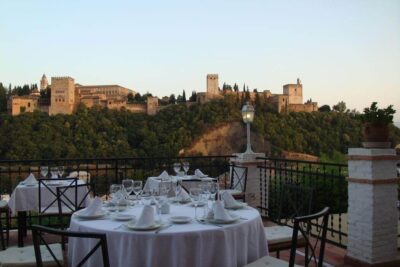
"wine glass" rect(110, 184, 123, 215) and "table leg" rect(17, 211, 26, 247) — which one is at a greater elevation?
"wine glass" rect(110, 184, 123, 215)

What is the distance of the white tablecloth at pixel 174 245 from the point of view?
2.04 metres

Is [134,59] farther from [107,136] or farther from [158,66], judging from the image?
[107,136]

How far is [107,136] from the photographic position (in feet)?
128

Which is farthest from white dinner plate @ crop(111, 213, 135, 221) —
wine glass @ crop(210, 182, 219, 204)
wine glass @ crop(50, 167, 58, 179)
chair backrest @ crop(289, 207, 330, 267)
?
wine glass @ crop(50, 167, 58, 179)

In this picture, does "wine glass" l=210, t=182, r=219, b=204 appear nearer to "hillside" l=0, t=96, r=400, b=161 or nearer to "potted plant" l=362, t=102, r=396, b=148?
"potted plant" l=362, t=102, r=396, b=148

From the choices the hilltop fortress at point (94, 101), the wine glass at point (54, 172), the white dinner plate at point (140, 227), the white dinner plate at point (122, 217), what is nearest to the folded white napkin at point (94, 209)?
the white dinner plate at point (122, 217)

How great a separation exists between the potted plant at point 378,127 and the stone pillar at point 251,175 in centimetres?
263

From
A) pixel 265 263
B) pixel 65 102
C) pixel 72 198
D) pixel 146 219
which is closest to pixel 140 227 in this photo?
pixel 146 219

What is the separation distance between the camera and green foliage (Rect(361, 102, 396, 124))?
3.56 meters

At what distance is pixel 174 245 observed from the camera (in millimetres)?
2049

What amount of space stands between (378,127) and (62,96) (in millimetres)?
52409

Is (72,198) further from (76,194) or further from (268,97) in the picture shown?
(268,97)

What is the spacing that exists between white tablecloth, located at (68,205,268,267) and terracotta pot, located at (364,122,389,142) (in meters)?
1.86

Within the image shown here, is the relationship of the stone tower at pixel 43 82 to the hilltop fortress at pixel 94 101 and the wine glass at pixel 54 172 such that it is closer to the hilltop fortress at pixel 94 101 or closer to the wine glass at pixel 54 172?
the hilltop fortress at pixel 94 101
